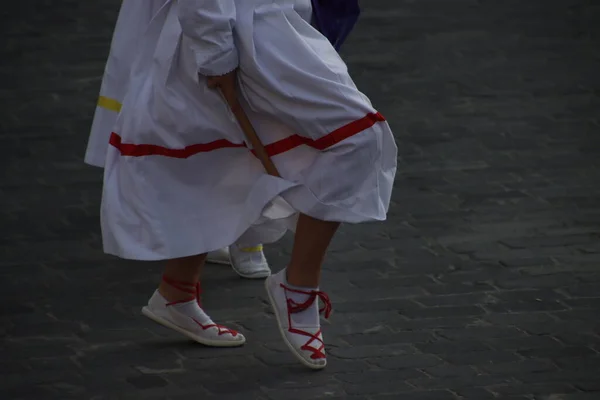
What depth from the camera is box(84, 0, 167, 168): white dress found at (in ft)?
15.9

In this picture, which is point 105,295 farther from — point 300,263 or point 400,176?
point 400,176

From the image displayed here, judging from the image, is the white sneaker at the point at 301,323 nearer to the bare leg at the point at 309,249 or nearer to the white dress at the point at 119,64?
the bare leg at the point at 309,249

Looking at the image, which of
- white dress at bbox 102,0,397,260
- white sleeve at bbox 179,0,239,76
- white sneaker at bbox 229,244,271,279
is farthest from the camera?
white sneaker at bbox 229,244,271,279

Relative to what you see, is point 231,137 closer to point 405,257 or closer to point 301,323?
point 301,323

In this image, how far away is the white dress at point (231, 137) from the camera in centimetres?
453

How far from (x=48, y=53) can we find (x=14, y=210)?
9.40 feet

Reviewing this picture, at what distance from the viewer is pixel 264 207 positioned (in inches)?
186

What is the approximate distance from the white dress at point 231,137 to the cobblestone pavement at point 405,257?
0.51 m

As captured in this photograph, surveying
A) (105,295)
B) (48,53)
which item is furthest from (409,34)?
(105,295)

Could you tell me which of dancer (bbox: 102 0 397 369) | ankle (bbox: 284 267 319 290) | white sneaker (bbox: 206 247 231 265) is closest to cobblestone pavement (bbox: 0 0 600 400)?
white sneaker (bbox: 206 247 231 265)

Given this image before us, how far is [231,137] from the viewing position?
4.74 metres

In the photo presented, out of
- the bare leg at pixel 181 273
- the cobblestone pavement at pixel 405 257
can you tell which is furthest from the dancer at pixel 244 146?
the cobblestone pavement at pixel 405 257

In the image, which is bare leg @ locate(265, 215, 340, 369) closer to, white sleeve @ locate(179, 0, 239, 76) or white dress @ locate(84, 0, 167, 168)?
white sleeve @ locate(179, 0, 239, 76)

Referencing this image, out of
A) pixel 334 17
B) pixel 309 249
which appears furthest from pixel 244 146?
pixel 334 17
